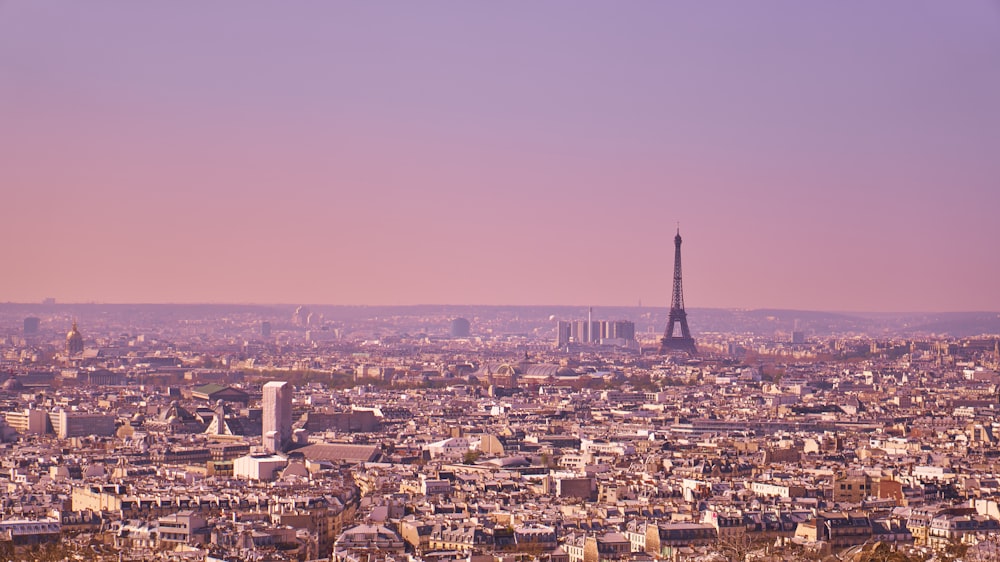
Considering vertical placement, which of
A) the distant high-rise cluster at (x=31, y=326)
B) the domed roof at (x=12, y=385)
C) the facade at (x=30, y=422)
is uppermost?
the distant high-rise cluster at (x=31, y=326)

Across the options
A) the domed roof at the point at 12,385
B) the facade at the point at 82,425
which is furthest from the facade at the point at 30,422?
the domed roof at the point at 12,385

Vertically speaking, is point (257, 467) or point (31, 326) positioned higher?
point (31, 326)

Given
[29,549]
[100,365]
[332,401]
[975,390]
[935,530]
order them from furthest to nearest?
[100,365]
[975,390]
[332,401]
[935,530]
[29,549]

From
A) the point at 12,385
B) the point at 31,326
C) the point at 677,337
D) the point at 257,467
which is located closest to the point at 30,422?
the point at 257,467

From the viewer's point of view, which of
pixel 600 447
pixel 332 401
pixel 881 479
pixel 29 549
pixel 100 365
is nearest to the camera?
pixel 29 549

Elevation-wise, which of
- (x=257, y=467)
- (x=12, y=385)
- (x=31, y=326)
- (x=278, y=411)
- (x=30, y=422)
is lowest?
(x=30, y=422)

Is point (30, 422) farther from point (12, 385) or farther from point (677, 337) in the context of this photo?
point (677, 337)

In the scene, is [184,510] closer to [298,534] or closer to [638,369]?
[298,534]

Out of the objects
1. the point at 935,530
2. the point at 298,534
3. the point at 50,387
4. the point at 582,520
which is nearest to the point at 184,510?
the point at 298,534

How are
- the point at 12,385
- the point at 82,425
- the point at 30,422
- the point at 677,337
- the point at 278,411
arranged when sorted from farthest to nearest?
the point at 677,337 → the point at 12,385 → the point at 30,422 → the point at 82,425 → the point at 278,411

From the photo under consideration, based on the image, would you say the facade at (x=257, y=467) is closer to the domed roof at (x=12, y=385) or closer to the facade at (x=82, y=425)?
the facade at (x=82, y=425)

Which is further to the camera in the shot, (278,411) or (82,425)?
(82,425)
